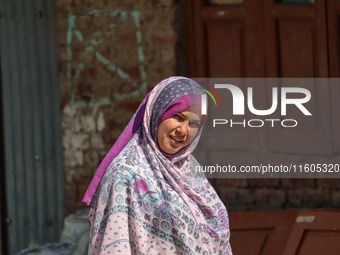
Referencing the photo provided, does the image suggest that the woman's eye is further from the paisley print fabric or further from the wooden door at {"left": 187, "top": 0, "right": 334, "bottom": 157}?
the wooden door at {"left": 187, "top": 0, "right": 334, "bottom": 157}

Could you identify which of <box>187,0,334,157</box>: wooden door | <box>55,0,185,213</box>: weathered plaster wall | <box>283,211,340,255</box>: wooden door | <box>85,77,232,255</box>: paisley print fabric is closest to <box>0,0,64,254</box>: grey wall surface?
<box>55,0,185,213</box>: weathered plaster wall

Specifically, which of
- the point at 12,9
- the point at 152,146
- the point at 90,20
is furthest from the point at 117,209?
the point at 12,9

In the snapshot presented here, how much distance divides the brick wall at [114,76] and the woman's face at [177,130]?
2.24 m

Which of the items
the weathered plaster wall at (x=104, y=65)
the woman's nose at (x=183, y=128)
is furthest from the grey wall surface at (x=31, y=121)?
the woman's nose at (x=183, y=128)

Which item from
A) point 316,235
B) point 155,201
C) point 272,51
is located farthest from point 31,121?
point 155,201

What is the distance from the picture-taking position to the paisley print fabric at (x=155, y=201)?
12.2ft

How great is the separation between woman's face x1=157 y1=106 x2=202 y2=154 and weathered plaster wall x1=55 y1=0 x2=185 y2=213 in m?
2.30

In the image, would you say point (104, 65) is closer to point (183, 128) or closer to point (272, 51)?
point (272, 51)

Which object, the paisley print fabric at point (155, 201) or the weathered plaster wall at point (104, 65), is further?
the weathered plaster wall at point (104, 65)

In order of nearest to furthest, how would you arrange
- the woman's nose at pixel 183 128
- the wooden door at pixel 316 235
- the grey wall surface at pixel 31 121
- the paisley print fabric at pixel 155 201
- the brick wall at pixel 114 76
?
the paisley print fabric at pixel 155 201
the woman's nose at pixel 183 128
the wooden door at pixel 316 235
the brick wall at pixel 114 76
the grey wall surface at pixel 31 121

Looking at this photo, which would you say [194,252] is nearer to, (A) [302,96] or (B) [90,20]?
(A) [302,96]

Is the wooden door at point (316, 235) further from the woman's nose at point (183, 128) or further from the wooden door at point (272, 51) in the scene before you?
the woman's nose at point (183, 128)

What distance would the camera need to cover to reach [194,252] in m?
3.84

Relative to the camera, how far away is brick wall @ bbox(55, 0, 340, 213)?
6.18 meters
